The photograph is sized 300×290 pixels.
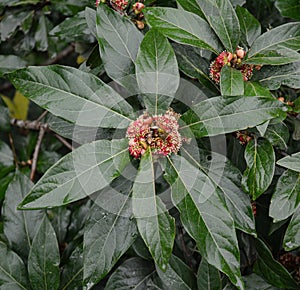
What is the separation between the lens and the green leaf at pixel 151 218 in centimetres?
81

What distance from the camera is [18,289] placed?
1131 mm

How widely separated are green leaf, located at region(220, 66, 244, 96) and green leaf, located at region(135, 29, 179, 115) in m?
0.09

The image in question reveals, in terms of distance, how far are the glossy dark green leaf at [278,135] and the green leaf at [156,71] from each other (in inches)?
8.3

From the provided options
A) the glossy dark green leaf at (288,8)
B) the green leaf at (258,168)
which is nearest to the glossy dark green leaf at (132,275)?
the green leaf at (258,168)

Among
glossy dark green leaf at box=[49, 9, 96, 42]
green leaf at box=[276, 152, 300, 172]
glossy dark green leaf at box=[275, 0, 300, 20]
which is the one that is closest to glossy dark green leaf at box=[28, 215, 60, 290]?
glossy dark green leaf at box=[49, 9, 96, 42]

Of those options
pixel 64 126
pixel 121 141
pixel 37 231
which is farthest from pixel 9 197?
pixel 121 141

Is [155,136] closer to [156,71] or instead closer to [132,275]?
[156,71]

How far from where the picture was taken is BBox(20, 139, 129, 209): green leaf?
2.65 ft

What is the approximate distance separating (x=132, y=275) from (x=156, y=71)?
48 cm

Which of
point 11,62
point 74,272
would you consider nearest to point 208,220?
point 74,272

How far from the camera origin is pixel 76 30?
1.17 metres

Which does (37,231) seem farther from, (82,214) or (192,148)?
(192,148)

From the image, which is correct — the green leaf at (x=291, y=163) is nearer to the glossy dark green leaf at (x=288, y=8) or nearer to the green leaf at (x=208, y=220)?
the green leaf at (x=208, y=220)

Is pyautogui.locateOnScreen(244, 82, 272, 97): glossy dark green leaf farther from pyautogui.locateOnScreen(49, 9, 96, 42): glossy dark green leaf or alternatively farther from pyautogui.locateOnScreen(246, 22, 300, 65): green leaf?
pyautogui.locateOnScreen(49, 9, 96, 42): glossy dark green leaf
